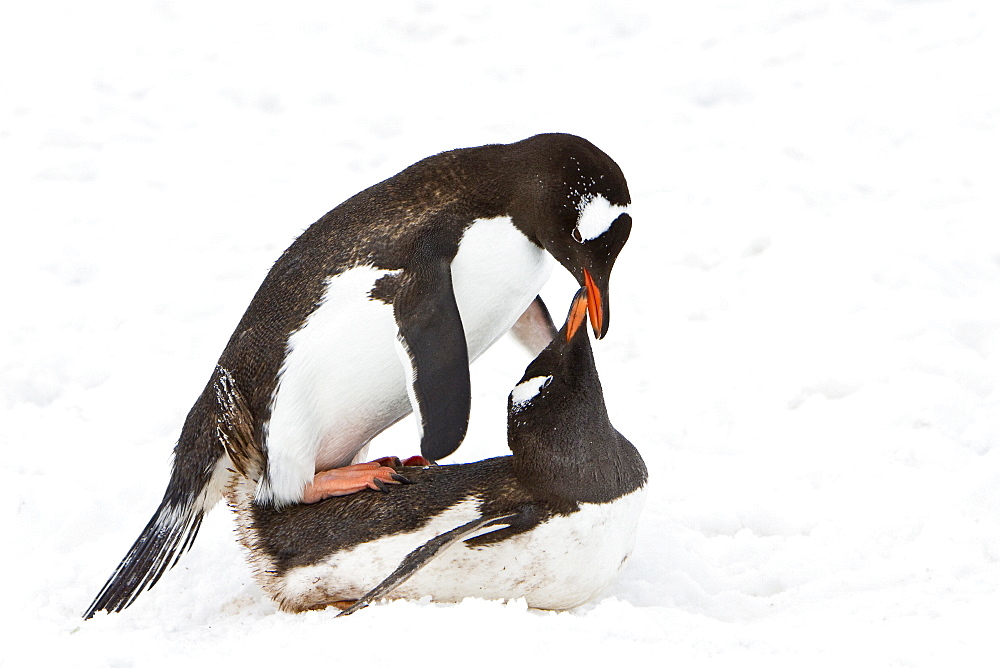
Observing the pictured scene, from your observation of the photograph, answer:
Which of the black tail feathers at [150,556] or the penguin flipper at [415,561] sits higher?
the black tail feathers at [150,556]

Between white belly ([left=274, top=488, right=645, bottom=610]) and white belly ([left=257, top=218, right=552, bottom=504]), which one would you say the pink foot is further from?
white belly ([left=274, top=488, right=645, bottom=610])

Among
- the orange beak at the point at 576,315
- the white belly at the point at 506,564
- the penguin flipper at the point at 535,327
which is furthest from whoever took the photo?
the penguin flipper at the point at 535,327

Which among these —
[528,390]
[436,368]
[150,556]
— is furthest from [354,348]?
[150,556]

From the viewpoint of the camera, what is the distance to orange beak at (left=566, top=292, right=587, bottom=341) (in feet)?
7.37

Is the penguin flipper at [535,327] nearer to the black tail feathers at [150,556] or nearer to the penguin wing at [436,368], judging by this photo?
the penguin wing at [436,368]

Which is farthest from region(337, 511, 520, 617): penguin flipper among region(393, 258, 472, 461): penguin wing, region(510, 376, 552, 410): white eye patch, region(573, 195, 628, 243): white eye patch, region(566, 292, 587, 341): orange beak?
region(573, 195, 628, 243): white eye patch

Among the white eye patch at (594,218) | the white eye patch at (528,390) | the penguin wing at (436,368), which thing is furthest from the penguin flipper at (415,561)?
the white eye patch at (594,218)

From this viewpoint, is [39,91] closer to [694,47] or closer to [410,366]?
[694,47]

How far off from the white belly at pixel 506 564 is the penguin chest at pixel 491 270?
386mm

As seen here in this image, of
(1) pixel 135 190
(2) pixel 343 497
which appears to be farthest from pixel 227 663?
(1) pixel 135 190

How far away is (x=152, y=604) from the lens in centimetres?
Answer: 240

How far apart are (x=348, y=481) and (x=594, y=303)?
0.62 m

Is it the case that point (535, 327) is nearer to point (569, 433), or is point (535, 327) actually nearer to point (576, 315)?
point (576, 315)

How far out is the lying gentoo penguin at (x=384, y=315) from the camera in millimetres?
2146
